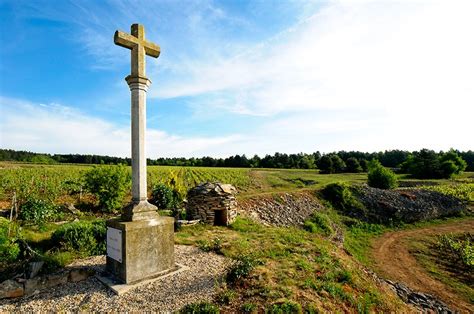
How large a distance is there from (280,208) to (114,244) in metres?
13.0

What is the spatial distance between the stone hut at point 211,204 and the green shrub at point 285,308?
7081 mm

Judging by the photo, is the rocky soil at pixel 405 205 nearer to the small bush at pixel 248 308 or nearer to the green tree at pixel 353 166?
the small bush at pixel 248 308

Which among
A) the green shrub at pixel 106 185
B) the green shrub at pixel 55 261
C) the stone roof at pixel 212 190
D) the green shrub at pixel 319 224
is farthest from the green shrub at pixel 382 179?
the green shrub at pixel 55 261

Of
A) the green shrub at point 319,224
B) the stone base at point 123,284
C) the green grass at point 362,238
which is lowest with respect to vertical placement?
the green grass at point 362,238

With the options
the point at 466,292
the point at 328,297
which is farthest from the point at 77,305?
the point at 466,292

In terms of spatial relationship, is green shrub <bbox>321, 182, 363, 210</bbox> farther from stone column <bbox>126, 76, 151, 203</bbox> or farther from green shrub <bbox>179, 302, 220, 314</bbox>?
green shrub <bbox>179, 302, 220, 314</bbox>

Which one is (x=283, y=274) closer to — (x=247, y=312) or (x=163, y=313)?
(x=247, y=312)

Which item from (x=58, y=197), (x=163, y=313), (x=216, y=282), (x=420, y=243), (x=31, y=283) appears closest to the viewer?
(x=163, y=313)

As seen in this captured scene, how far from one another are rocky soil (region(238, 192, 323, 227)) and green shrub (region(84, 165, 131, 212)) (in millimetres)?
7544

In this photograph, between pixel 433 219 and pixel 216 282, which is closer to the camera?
pixel 216 282

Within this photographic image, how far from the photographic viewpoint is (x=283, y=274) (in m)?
6.41

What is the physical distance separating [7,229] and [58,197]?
14.1m

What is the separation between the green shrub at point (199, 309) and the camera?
14.8 ft

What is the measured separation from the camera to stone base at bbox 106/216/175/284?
17.7 ft
